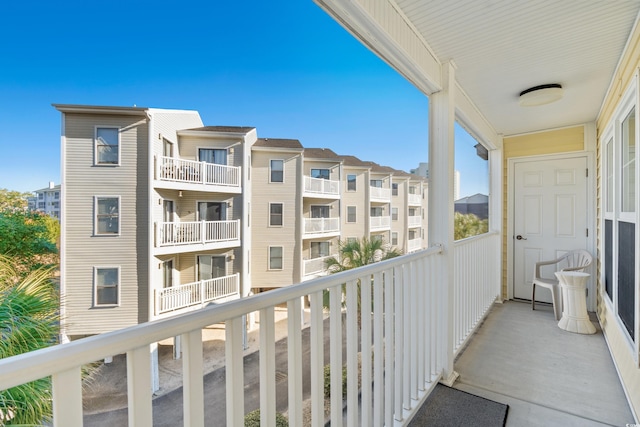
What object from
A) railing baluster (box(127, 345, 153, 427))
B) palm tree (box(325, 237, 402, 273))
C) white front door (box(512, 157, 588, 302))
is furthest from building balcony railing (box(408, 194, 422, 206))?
white front door (box(512, 157, 588, 302))

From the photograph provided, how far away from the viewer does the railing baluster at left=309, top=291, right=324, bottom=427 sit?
1070 mm

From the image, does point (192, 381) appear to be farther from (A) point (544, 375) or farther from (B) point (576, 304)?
(B) point (576, 304)

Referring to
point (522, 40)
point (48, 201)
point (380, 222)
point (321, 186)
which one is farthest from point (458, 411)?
point (522, 40)

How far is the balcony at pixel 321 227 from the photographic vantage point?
1.43m

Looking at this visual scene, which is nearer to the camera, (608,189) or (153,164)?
(153,164)

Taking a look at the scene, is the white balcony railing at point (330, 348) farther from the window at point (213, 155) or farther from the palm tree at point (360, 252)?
the window at point (213, 155)

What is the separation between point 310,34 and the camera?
133 cm

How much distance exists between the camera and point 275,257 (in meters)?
1.23

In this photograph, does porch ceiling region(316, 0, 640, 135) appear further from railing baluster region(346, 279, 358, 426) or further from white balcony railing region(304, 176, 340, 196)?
railing baluster region(346, 279, 358, 426)

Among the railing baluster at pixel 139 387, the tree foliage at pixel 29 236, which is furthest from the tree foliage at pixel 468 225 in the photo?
the tree foliage at pixel 29 236

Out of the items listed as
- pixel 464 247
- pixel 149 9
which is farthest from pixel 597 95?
pixel 149 9

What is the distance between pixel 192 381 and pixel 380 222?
5.58 ft

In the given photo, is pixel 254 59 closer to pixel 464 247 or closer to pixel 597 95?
pixel 464 247

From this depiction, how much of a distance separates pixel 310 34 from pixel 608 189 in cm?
332
